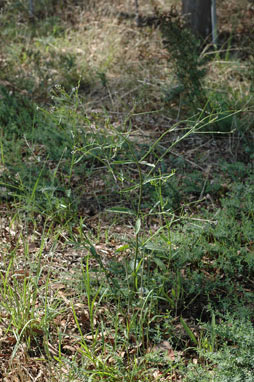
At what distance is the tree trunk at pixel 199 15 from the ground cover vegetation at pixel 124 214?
236mm

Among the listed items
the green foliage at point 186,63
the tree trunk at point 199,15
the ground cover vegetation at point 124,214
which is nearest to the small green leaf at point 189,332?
the ground cover vegetation at point 124,214

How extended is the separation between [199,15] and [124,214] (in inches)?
155

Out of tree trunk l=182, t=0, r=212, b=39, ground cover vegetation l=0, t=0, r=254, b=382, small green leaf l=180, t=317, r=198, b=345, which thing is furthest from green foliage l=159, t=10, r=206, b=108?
small green leaf l=180, t=317, r=198, b=345

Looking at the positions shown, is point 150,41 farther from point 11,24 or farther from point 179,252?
point 179,252

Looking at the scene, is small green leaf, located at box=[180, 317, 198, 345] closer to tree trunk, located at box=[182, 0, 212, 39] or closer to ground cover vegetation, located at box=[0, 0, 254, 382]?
ground cover vegetation, located at box=[0, 0, 254, 382]

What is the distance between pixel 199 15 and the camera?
652cm

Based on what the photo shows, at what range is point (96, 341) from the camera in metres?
2.68

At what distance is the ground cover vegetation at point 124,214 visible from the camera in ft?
8.39

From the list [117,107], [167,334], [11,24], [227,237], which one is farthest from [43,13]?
[167,334]

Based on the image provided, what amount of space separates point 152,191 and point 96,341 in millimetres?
1566

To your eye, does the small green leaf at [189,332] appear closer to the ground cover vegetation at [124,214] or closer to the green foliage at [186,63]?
the ground cover vegetation at [124,214]

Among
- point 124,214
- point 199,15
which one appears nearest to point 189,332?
point 124,214

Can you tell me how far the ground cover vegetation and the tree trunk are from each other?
0.24 metres

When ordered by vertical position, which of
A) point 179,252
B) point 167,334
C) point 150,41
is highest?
point 150,41
